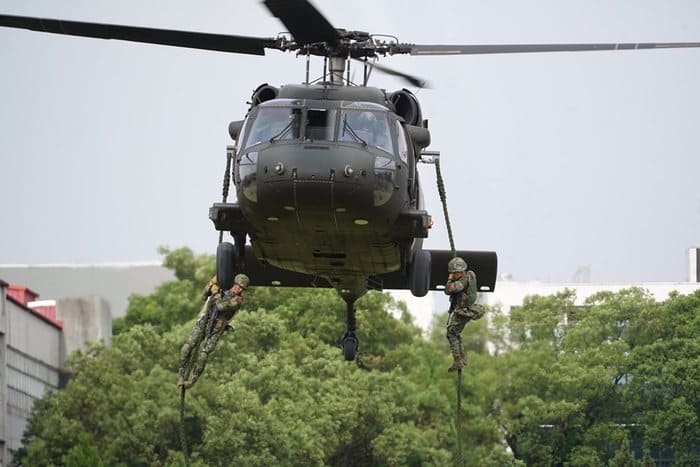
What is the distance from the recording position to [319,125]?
38.1 meters

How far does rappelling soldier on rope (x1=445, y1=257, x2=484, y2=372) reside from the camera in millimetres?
41188

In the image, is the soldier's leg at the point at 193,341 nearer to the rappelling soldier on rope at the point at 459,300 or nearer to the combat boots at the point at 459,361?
the rappelling soldier on rope at the point at 459,300

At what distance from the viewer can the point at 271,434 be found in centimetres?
7662

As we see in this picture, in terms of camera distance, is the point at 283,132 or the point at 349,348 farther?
the point at 349,348

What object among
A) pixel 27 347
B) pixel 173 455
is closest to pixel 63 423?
pixel 173 455

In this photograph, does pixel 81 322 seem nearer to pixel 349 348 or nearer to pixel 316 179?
pixel 349 348

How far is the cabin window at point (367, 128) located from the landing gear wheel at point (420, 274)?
2.50 meters

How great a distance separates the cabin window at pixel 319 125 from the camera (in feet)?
124

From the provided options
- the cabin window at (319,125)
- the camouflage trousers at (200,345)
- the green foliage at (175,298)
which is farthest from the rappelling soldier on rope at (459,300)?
the green foliage at (175,298)

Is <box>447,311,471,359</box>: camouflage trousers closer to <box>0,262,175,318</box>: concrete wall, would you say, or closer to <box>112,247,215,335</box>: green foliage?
<box>112,247,215,335</box>: green foliage

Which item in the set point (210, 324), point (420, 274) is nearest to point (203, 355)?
point (210, 324)

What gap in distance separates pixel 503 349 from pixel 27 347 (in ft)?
74.2

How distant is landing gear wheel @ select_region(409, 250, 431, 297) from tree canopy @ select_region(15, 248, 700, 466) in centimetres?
3493

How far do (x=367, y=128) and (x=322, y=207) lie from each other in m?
1.79
